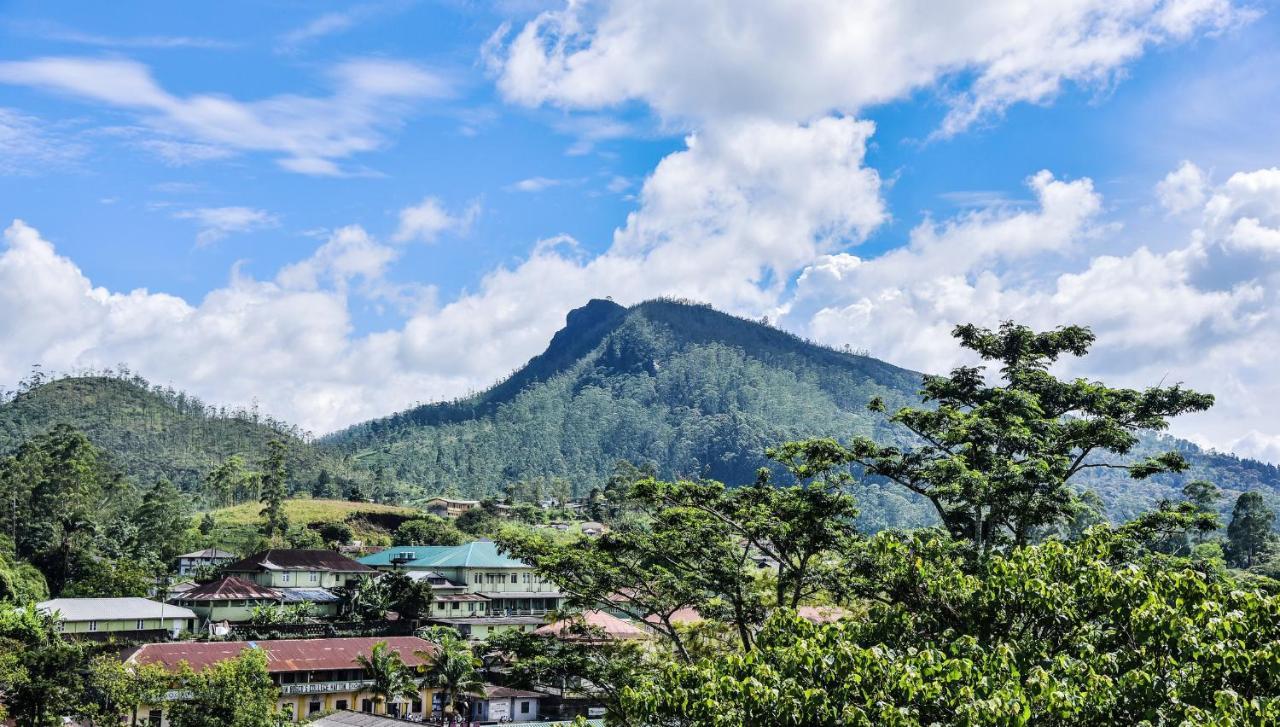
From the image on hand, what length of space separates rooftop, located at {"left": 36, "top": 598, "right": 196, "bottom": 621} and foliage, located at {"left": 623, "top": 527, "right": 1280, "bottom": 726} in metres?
45.8

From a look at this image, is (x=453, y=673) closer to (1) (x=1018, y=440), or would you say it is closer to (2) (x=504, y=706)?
(2) (x=504, y=706)

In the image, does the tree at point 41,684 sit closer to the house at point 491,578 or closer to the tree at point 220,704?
the tree at point 220,704

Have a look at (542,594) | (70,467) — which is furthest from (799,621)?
(70,467)

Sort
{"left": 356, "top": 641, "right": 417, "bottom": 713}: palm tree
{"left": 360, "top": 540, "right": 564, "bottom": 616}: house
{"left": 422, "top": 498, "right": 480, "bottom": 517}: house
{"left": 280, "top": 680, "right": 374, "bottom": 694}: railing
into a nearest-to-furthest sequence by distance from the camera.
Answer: {"left": 356, "top": 641, "right": 417, "bottom": 713}: palm tree
{"left": 280, "top": 680, "right": 374, "bottom": 694}: railing
{"left": 360, "top": 540, "right": 564, "bottom": 616}: house
{"left": 422, "top": 498, "right": 480, "bottom": 517}: house

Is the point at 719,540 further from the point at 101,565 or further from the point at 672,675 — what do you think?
the point at 101,565

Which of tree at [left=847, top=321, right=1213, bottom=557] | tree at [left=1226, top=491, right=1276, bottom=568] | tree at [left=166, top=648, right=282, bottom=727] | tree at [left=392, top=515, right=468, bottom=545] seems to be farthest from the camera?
tree at [left=1226, top=491, right=1276, bottom=568]

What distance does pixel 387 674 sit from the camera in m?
41.5

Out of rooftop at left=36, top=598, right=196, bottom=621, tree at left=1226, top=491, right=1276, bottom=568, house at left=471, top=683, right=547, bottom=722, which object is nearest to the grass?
rooftop at left=36, top=598, right=196, bottom=621

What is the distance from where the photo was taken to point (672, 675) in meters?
12.2

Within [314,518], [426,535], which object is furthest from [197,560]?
[314,518]

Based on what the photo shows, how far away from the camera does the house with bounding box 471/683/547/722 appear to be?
4375 cm

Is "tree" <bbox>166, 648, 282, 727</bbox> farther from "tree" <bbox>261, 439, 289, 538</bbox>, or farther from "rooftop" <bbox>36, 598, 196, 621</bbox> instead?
"tree" <bbox>261, 439, 289, 538</bbox>

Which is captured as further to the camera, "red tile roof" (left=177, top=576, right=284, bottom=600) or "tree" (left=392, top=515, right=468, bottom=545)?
"tree" (left=392, top=515, right=468, bottom=545)

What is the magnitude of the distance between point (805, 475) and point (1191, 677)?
11.2m
